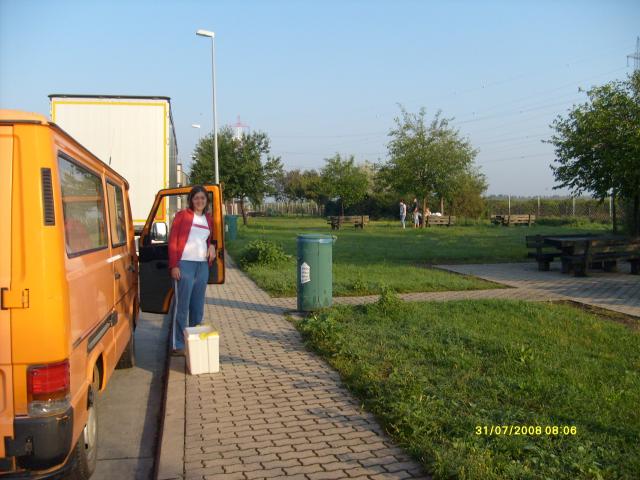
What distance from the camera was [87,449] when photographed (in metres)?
3.83

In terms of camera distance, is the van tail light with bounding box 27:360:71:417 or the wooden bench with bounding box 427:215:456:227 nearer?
the van tail light with bounding box 27:360:71:417

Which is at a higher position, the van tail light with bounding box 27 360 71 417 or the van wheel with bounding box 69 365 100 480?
the van tail light with bounding box 27 360 71 417

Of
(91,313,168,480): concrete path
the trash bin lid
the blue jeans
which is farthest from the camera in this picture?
the trash bin lid

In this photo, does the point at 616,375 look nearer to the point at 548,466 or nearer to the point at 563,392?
the point at 563,392

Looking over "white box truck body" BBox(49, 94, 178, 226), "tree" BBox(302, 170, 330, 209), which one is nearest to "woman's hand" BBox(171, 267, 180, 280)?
"white box truck body" BBox(49, 94, 178, 226)

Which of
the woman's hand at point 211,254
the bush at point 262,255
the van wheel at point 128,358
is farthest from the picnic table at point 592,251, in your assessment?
the van wheel at point 128,358

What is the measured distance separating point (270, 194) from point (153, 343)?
3420cm

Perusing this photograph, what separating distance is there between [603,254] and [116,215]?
10852mm

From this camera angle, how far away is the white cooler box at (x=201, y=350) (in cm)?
585

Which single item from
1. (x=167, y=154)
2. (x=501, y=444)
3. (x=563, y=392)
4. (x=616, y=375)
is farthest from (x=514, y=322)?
(x=167, y=154)

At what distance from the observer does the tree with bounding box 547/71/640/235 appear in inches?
492

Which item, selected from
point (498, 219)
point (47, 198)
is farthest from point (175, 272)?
point (498, 219)

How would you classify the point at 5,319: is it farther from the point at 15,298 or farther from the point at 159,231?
the point at 159,231

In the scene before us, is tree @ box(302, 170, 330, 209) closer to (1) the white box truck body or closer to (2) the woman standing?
(1) the white box truck body
